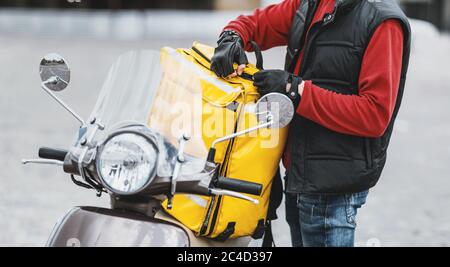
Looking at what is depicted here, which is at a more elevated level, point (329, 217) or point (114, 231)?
point (114, 231)

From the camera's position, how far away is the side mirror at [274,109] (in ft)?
6.84

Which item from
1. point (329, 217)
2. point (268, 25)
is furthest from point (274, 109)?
point (268, 25)

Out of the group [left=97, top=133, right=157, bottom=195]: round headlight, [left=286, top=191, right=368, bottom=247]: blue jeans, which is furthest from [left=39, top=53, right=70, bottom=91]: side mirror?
[left=286, top=191, right=368, bottom=247]: blue jeans

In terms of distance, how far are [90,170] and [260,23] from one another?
1.12m

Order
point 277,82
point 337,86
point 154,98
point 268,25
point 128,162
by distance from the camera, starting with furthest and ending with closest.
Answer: point 268,25
point 337,86
point 277,82
point 154,98
point 128,162

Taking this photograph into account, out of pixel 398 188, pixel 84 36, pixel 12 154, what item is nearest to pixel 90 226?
pixel 398 188

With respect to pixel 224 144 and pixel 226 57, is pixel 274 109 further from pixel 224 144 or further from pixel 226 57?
pixel 226 57

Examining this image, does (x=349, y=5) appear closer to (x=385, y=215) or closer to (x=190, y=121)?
(x=190, y=121)

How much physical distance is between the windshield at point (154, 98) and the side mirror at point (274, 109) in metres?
0.23

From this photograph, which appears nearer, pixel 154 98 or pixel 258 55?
pixel 154 98

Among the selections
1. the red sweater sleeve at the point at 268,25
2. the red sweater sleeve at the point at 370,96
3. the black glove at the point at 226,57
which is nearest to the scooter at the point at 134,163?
the black glove at the point at 226,57

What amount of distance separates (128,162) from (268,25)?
1.14m

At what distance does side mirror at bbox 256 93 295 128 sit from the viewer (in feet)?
6.84

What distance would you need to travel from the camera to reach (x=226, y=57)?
2.47 metres
